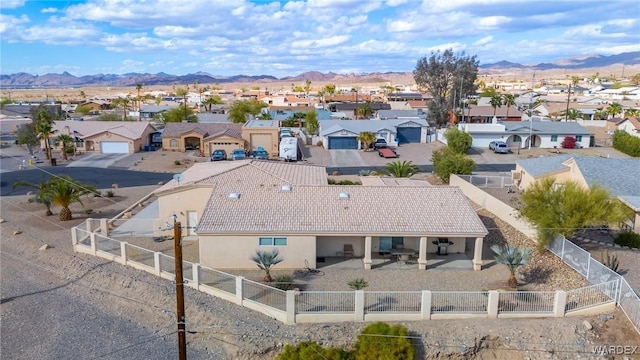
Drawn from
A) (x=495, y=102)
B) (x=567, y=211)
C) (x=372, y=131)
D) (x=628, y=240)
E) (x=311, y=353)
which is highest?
(x=495, y=102)

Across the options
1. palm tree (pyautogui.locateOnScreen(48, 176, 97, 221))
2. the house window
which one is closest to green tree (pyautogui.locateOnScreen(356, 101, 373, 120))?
palm tree (pyautogui.locateOnScreen(48, 176, 97, 221))

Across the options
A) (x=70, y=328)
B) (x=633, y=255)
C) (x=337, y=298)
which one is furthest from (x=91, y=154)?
(x=633, y=255)

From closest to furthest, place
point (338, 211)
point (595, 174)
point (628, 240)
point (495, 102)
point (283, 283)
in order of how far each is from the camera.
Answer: point (283, 283)
point (338, 211)
point (628, 240)
point (595, 174)
point (495, 102)

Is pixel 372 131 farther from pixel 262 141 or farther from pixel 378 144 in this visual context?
pixel 262 141

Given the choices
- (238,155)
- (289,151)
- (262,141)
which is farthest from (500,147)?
(238,155)

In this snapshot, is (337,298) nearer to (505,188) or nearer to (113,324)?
(113,324)

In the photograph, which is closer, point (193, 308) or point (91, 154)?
point (193, 308)
